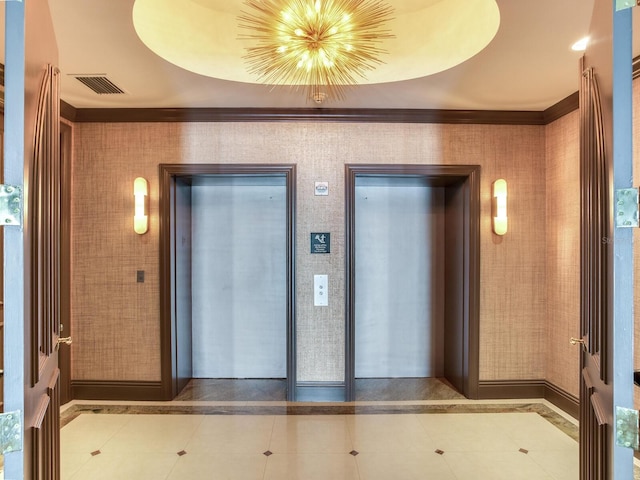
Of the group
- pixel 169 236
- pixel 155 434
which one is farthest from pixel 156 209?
pixel 155 434

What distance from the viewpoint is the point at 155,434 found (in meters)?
3.00

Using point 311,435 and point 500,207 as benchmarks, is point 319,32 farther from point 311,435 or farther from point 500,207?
point 311,435

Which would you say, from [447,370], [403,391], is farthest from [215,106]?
[447,370]

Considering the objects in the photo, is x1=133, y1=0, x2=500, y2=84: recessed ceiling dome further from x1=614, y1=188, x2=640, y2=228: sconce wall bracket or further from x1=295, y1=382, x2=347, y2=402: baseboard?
x1=295, y1=382, x2=347, y2=402: baseboard

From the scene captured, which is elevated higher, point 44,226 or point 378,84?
point 378,84

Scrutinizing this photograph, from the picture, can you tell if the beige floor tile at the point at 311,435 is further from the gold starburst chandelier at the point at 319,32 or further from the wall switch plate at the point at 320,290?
the gold starburst chandelier at the point at 319,32

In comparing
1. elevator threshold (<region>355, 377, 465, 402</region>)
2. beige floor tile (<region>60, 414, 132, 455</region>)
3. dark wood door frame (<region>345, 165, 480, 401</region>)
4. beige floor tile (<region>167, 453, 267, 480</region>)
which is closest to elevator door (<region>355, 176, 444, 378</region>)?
elevator threshold (<region>355, 377, 465, 402</region>)

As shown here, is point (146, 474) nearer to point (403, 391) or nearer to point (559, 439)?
point (403, 391)

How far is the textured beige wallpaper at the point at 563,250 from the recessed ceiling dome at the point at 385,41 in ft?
4.32

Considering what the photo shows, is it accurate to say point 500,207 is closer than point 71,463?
No

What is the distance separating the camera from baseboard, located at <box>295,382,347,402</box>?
356 cm

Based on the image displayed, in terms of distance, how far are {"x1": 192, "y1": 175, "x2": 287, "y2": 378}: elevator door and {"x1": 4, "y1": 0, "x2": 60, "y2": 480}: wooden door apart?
2.65 meters

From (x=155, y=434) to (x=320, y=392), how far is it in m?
1.44

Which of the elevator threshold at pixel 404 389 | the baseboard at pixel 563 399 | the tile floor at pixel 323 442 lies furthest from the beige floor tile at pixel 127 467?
the baseboard at pixel 563 399
